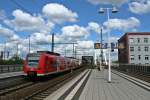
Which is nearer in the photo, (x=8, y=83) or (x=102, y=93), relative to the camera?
(x=102, y=93)

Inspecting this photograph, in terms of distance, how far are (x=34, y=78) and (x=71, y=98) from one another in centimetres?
1704

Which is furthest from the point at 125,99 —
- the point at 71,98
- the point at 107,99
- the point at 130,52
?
the point at 130,52

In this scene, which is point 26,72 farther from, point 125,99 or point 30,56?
point 125,99

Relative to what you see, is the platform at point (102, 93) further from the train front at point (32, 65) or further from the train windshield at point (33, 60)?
the train windshield at point (33, 60)

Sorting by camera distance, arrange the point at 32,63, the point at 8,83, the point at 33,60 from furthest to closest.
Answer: the point at 33,60
the point at 32,63
the point at 8,83

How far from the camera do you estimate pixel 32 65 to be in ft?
100

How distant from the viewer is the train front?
3000 centimetres

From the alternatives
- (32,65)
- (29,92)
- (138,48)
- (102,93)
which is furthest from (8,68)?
(138,48)

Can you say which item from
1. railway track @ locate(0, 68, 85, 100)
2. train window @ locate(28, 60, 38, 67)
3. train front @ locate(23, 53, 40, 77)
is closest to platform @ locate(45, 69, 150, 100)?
railway track @ locate(0, 68, 85, 100)

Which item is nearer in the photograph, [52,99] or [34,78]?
[52,99]

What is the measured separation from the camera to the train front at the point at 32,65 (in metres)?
30.0

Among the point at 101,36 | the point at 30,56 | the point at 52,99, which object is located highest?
the point at 101,36

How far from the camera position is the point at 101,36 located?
7062 cm

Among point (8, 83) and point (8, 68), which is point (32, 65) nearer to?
point (8, 83)
